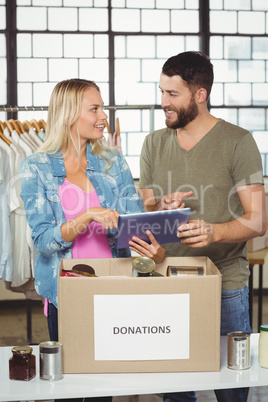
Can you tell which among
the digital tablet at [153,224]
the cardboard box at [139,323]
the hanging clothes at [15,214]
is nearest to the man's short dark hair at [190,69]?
the digital tablet at [153,224]

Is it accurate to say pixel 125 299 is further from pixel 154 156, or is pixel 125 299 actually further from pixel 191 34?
pixel 191 34

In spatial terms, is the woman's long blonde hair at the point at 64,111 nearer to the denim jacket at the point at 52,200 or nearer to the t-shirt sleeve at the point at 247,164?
the denim jacket at the point at 52,200

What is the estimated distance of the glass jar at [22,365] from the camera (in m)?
1.35

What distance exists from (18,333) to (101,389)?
3.23 metres

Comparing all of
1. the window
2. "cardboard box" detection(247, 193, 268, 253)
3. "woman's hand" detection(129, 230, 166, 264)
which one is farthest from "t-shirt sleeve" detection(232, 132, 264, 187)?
the window

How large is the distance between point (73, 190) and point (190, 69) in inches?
Result: 24.1

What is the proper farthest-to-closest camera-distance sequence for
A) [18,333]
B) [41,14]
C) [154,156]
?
[41,14] → [18,333] → [154,156]

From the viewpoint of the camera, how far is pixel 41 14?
4.89 m

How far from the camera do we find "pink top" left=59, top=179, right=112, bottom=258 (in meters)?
1.81

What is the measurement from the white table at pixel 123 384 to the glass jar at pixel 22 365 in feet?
0.04

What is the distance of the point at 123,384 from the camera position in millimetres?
1302

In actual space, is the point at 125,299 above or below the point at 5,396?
above

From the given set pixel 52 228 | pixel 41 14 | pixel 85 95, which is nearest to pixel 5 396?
pixel 52 228

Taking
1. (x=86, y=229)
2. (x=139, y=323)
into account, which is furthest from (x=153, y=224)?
(x=86, y=229)
